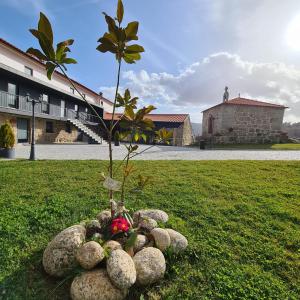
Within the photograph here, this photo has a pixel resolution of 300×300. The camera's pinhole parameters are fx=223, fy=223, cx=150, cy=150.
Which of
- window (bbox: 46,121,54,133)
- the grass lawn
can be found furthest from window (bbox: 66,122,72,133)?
the grass lawn

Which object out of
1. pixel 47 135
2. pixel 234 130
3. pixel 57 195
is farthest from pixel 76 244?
pixel 234 130

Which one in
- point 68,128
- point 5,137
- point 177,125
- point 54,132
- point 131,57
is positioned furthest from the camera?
point 177,125

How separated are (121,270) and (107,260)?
0.21m

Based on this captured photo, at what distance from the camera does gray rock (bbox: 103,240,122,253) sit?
2307 millimetres

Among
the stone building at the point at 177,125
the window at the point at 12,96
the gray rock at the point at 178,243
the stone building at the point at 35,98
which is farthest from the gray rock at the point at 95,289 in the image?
the stone building at the point at 177,125

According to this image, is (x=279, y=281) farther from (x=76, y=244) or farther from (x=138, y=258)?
(x=76, y=244)

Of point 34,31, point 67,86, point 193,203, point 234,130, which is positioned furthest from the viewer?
point 67,86

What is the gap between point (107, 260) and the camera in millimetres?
2139

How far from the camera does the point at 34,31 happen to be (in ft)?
5.90

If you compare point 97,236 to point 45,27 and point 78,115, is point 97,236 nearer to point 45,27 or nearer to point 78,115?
point 45,27

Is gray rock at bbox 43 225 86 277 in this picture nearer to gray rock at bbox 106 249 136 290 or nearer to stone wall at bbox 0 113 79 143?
gray rock at bbox 106 249 136 290

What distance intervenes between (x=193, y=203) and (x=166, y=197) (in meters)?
0.58

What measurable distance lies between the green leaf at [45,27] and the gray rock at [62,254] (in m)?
1.97

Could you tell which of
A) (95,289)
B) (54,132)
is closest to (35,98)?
(54,132)
